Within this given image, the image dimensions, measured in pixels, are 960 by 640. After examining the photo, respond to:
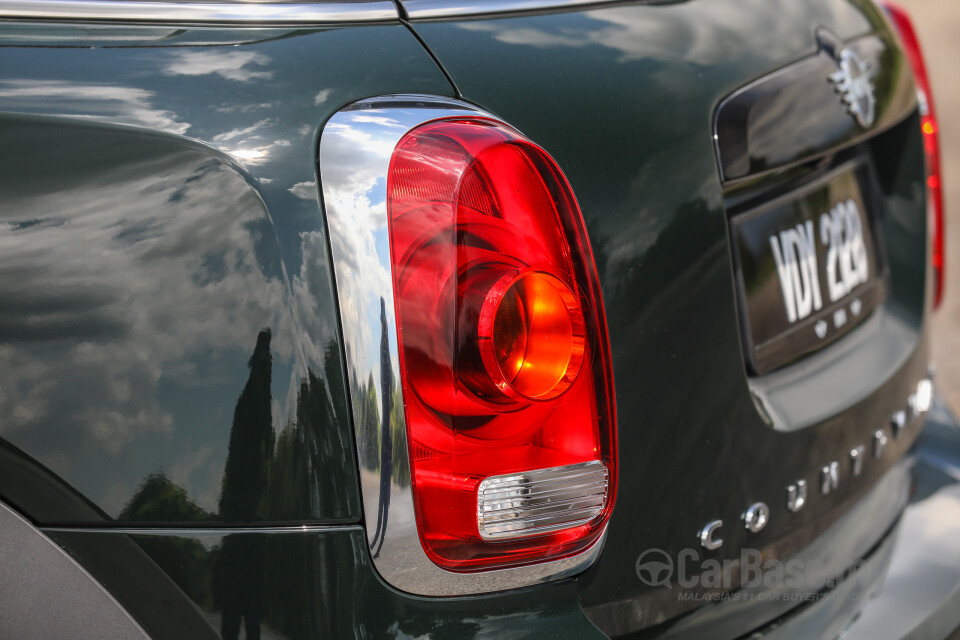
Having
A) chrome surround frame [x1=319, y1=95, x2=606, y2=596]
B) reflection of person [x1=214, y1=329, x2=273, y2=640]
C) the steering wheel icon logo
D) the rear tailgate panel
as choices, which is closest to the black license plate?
the rear tailgate panel

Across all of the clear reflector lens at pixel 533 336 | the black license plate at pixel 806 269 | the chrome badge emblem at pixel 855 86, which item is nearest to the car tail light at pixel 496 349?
the clear reflector lens at pixel 533 336

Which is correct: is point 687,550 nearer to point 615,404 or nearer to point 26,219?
point 615,404

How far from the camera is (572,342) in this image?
1.17 m

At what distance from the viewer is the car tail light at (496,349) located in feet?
3.62

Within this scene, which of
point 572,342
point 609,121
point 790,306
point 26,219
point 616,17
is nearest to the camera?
point 26,219

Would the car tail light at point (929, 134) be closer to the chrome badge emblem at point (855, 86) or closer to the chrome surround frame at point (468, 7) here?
the chrome badge emblem at point (855, 86)

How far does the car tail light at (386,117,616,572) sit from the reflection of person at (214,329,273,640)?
0.16 m

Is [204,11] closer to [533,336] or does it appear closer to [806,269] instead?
[533,336]

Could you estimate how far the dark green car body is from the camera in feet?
3.48

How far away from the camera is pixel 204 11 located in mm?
1212

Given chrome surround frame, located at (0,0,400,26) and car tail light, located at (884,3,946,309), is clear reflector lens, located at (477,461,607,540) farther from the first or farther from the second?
car tail light, located at (884,3,946,309)

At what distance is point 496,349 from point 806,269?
2.59 ft

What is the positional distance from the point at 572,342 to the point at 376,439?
26 centimetres

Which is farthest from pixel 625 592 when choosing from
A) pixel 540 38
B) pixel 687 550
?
pixel 540 38
